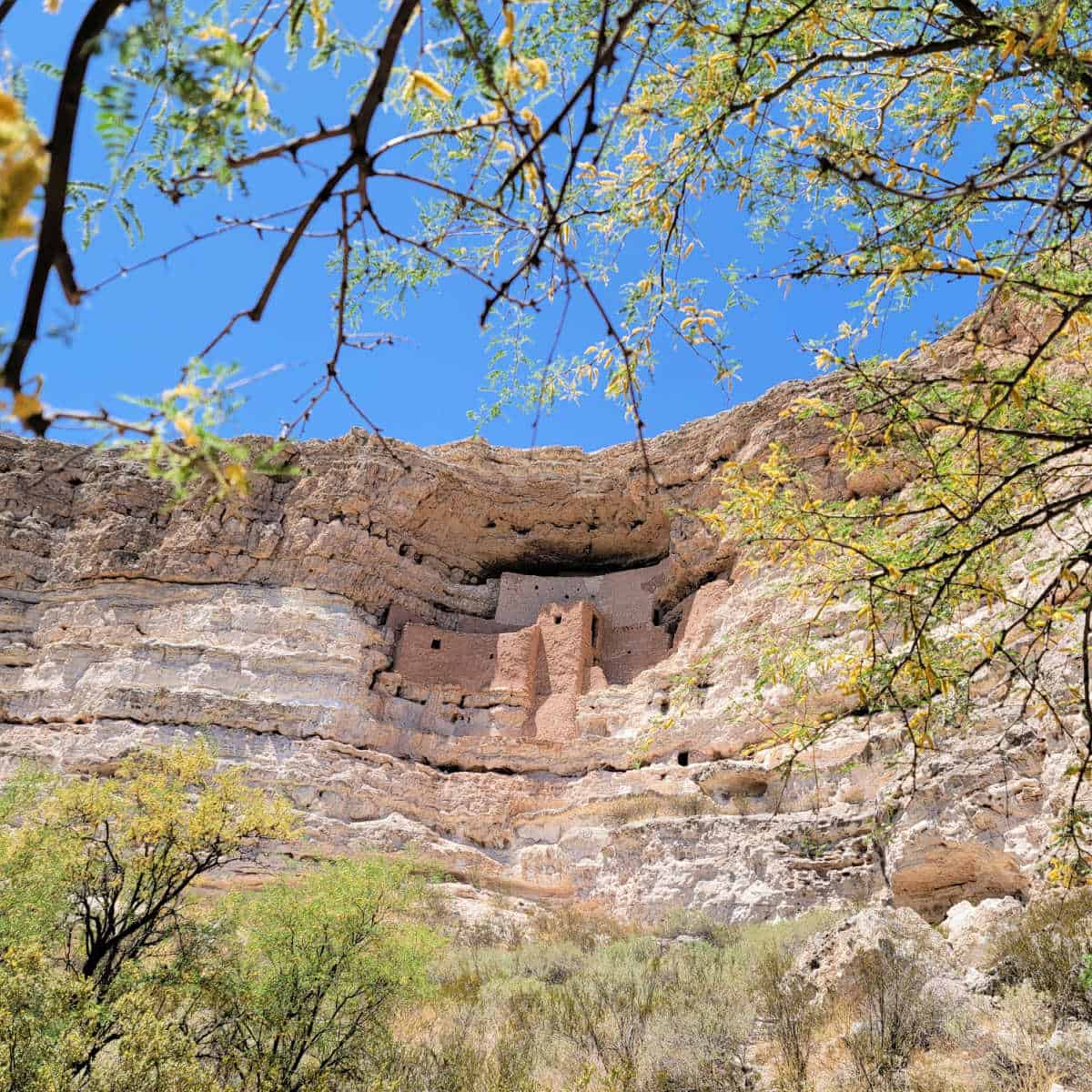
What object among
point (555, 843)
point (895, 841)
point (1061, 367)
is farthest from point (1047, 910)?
point (555, 843)

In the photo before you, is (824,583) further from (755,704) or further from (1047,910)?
(755,704)

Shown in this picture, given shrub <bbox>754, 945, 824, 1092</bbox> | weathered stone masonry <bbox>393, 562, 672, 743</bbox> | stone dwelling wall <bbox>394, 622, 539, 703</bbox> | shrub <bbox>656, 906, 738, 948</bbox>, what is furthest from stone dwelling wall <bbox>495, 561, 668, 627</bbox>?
shrub <bbox>754, 945, 824, 1092</bbox>

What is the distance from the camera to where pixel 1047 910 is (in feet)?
24.0

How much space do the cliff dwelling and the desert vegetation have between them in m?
8.33

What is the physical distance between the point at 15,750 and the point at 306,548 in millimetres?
5857

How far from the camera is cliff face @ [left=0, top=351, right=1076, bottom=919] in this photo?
42.4 feet

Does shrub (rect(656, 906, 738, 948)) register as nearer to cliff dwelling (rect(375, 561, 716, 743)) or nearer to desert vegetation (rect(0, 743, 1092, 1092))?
desert vegetation (rect(0, 743, 1092, 1092))

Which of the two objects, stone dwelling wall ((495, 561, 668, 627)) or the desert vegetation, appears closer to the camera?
the desert vegetation

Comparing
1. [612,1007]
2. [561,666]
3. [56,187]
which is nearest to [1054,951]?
[612,1007]

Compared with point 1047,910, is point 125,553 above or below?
above

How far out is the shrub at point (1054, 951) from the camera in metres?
5.78

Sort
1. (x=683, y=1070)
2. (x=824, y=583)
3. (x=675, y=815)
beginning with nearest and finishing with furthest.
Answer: (x=824, y=583)
(x=683, y=1070)
(x=675, y=815)

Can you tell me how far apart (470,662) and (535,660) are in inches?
47.5

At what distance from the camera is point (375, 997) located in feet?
24.2
